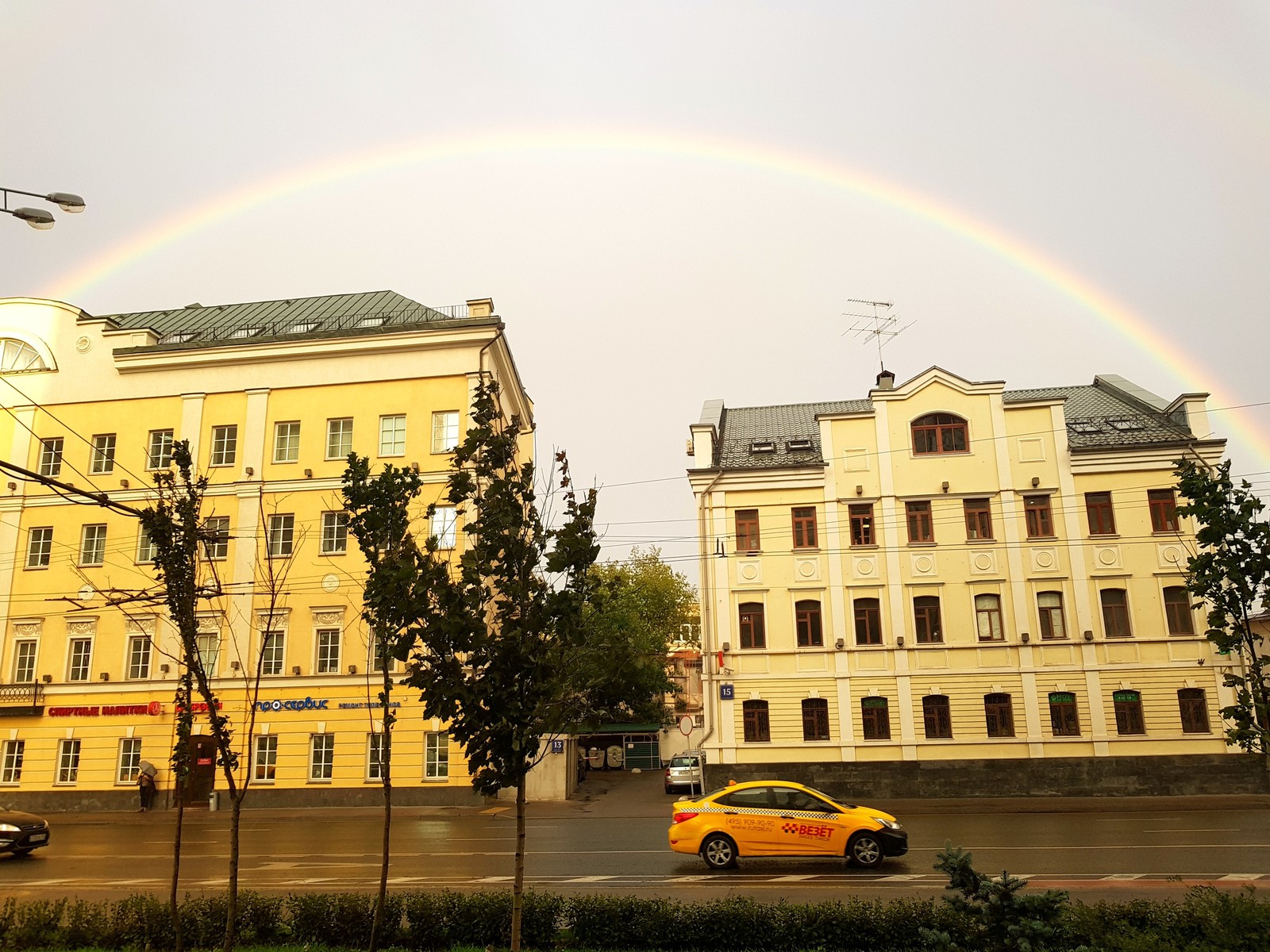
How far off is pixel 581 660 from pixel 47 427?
3833cm

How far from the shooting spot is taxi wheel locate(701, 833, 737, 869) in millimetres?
17484

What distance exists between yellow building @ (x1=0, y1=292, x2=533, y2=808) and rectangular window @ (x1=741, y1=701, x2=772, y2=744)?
1046 centimetres

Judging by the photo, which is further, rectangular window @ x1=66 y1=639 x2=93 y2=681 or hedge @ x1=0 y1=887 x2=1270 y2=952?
rectangular window @ x1=66 y1=639 x2=93 y2=681

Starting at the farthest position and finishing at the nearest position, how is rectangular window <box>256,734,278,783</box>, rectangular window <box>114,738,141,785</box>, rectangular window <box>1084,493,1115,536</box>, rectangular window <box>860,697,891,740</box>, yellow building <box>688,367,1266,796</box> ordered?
1. rectangular window <box>114,738,141,785</box>
2. rectangular window <box>1084,493,1115,536</box>
3. rectangular window <box>256,734,278,783</box>
4. rectangular window <box>860,697,891,740</box>
5. yellow building <box>688,367,1266,796</box>

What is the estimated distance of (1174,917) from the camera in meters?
9.66

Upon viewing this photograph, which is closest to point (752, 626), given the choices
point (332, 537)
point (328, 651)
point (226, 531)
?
point (328, 651)

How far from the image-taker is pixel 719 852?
17547mm

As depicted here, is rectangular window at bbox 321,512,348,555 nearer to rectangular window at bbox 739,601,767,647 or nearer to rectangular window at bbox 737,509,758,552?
rectangular window at bbox 737,509,758,552

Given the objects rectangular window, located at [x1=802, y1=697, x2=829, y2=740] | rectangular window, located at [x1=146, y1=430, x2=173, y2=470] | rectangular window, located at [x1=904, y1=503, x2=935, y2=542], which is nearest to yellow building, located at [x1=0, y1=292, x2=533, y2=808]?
rectangular window, located at [x1=146, y1=430, x2=173, y2=470]

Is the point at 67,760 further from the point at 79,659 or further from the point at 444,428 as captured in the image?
the point at 444,428

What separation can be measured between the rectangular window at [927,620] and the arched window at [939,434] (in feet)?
19.0

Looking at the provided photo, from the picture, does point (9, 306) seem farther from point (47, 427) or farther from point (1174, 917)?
point (1174, 917)

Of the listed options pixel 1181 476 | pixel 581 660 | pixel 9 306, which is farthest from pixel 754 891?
pixel 9 306

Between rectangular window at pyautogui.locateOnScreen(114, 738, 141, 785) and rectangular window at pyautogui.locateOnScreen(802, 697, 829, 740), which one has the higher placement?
rectangular window at pyautogui.locateOnScreen(802, 697, 829, 740)
